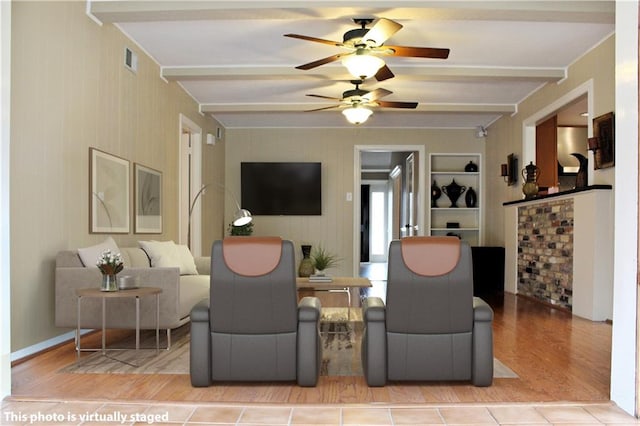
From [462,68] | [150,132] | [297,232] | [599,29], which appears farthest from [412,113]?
[150,132]

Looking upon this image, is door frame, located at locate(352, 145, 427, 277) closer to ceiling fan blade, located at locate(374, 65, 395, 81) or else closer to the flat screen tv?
the flat screen tv

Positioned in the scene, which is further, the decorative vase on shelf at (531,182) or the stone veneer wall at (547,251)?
the decorative vase on shelf at (531,182)

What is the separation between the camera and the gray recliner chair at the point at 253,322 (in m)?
2.72

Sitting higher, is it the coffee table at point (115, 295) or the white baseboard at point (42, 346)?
the coffee table at point (115, 295)

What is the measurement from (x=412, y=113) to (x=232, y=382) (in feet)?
19.2

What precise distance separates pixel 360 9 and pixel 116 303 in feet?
9.18

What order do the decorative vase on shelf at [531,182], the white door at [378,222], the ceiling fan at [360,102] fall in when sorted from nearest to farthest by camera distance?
the ceiling fan at [360,102]
the decorative vase on shelf at [531,182]
the white door at [378,222]

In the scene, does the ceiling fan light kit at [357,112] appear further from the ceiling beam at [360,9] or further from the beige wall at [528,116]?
the beige wall at [528,116]

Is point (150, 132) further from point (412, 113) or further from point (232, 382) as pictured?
point (412, 113)

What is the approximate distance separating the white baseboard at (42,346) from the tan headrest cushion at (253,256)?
164 cm

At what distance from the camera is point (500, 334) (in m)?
4.39

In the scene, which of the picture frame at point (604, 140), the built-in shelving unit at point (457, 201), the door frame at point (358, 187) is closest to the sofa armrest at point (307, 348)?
the picture frame at point (604, 140)

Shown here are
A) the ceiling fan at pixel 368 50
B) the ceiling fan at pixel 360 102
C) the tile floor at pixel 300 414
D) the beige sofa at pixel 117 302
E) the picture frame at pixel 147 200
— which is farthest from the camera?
the ceiling fan at pixel 360 102

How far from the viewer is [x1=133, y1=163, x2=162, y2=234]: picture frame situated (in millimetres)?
5191
